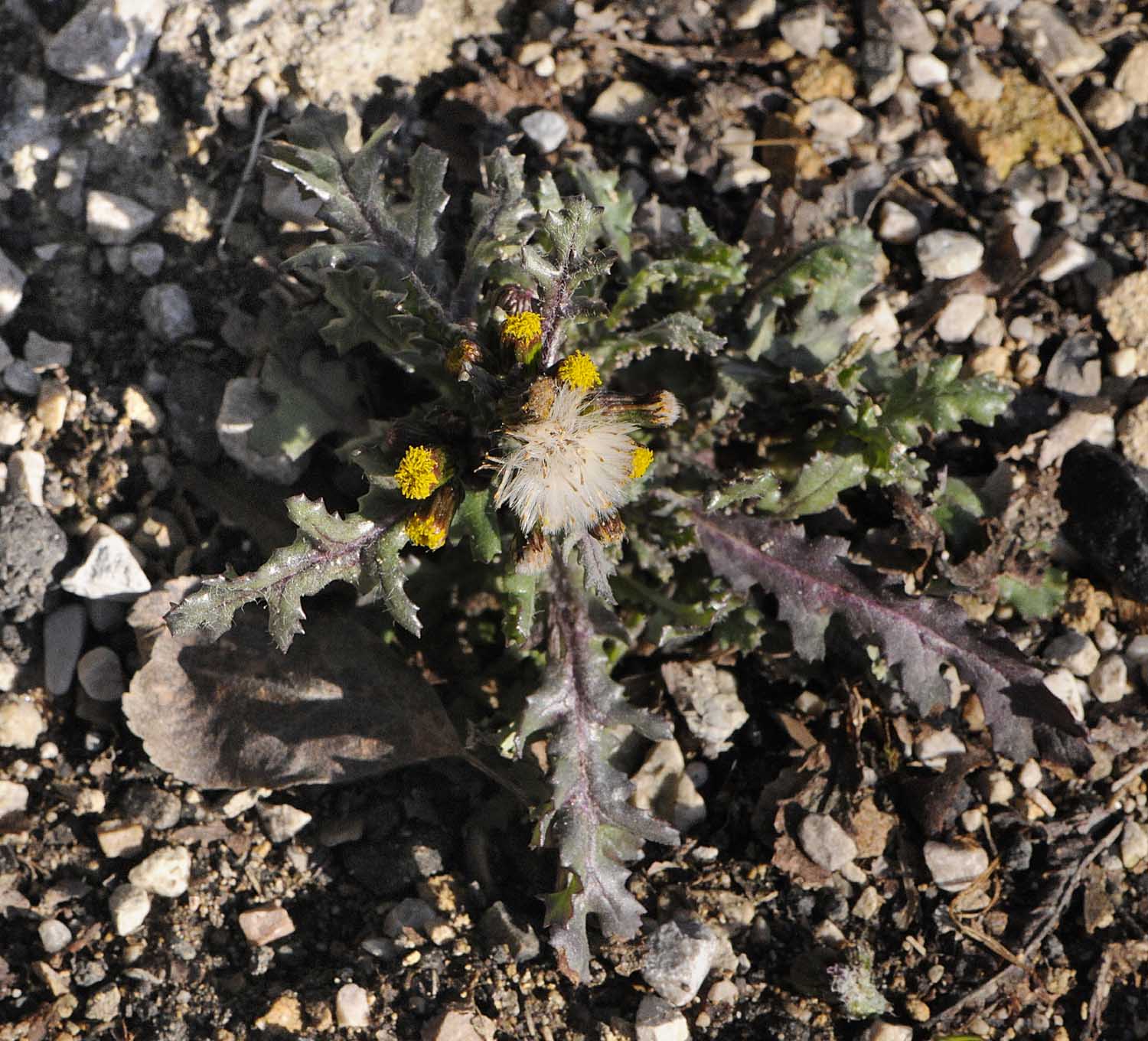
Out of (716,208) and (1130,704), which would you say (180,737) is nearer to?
(716,208)

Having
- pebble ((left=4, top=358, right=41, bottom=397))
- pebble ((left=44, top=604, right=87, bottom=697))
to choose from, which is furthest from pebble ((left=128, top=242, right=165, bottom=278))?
pebble ((left=44, top=604, right=87, bottom=697))

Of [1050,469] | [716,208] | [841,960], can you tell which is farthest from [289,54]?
[841,960]

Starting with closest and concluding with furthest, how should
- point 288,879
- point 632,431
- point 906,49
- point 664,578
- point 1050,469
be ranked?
point 632,431, point 288,879, point 664,578, point 1050,469, point 906,49

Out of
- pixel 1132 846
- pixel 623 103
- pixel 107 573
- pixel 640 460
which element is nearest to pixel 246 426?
pixel 107 573

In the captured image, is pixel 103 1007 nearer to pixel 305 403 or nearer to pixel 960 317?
pixel 305 403

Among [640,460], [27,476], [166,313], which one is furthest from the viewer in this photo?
[166,313]

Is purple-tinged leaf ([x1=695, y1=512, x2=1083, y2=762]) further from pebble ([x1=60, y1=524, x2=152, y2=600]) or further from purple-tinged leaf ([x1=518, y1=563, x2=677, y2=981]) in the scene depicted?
pebble ([x1=60, y1=524, x2=152, y2=600])
